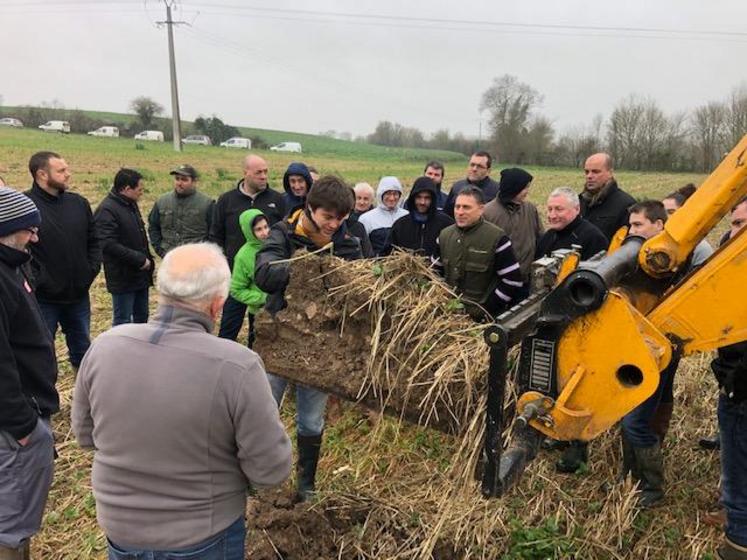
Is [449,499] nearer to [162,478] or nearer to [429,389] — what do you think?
[429,389]

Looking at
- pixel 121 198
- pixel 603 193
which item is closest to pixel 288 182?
pixel 121 198

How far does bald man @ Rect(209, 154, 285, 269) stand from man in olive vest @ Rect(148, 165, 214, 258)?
15.7 inches

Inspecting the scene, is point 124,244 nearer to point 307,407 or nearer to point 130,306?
point 130,306

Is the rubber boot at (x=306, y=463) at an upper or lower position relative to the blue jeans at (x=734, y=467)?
lower

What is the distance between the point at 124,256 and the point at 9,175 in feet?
61.8

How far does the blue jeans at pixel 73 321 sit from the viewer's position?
A: 202 inches

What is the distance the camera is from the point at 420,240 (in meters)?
5.45

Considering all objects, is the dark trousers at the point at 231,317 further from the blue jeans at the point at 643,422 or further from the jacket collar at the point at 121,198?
the blue jeans at the point at 643,422

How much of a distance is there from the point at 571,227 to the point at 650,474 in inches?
79.3

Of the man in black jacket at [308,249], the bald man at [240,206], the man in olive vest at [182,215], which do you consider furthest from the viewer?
the man in olive vest at [182,215]

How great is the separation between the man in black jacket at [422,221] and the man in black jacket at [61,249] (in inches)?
117

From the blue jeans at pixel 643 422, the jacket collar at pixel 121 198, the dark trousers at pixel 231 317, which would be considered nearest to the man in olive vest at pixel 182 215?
the jacket collar at pixel 121 198

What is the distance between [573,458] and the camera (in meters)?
4.13

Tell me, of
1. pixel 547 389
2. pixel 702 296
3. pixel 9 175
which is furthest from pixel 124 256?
pixel 9 175
